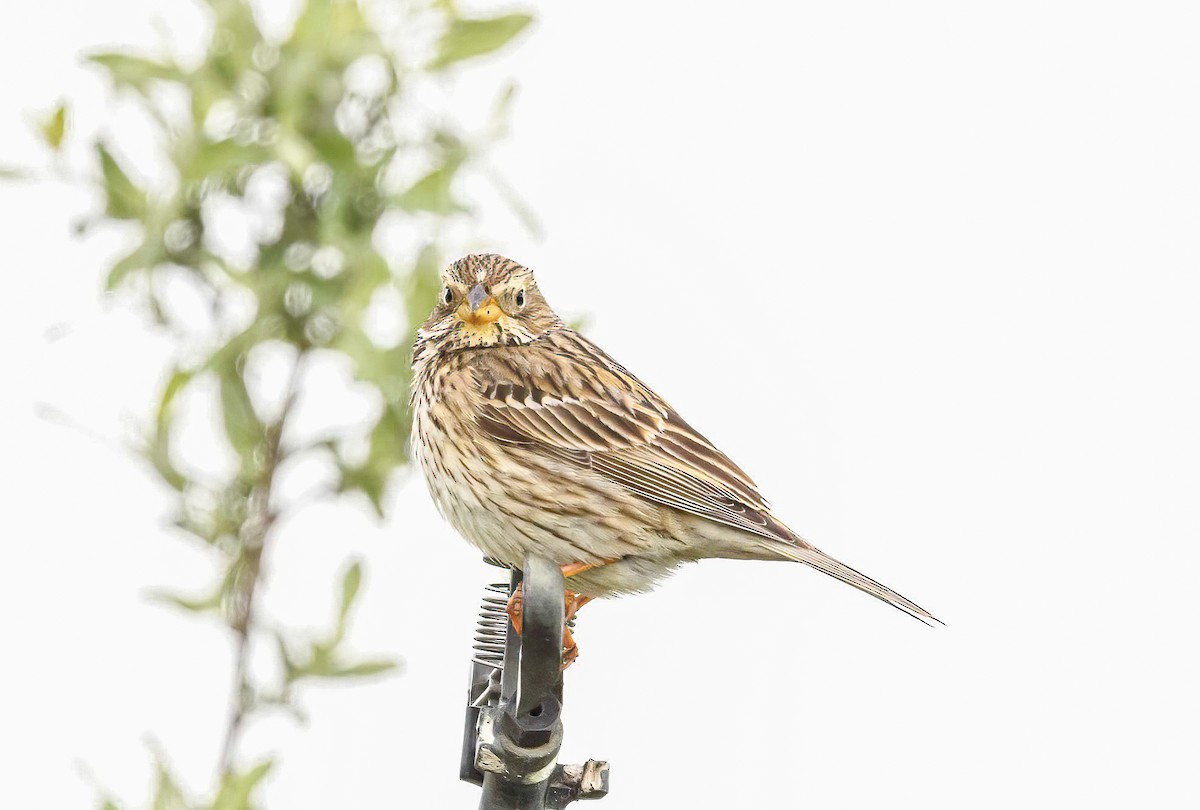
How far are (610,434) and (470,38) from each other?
107cm

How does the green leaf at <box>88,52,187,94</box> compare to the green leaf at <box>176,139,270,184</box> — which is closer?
the green leaf at <box>176,139,270,184</box>

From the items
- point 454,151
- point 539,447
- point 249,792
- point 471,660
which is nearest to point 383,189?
point 454,151

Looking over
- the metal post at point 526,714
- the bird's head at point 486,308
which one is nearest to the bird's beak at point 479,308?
the bird's head at point 486,308

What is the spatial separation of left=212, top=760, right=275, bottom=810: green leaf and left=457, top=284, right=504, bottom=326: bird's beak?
4.07 ft

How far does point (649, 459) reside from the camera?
4.26m

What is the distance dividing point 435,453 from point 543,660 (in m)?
1.25

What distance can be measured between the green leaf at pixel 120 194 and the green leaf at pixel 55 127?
5.7 inches

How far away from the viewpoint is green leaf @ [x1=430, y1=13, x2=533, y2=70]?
4047 millimetres

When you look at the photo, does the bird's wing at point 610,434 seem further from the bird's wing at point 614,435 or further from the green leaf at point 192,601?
the green leaf at point 192,601

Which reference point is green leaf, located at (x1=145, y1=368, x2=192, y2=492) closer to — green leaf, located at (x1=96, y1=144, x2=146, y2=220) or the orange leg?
green leaf, located at (x1=96, y1=144, x2=146, y2=220)

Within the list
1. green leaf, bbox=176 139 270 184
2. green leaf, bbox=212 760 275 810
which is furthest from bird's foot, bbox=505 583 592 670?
green leaf, bbox=176 139 270 184

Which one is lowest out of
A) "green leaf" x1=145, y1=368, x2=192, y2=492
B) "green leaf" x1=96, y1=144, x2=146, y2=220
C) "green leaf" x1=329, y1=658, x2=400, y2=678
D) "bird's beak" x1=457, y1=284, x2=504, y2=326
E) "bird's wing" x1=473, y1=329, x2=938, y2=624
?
"green leaf" x1=329, y1=658, x2=400, y2=678

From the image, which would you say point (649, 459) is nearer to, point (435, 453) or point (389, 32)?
point (435, 453)

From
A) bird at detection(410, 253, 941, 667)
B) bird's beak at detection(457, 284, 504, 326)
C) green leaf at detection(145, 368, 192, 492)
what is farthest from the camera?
bird's beak at detection(457, 284, 504, 326)
